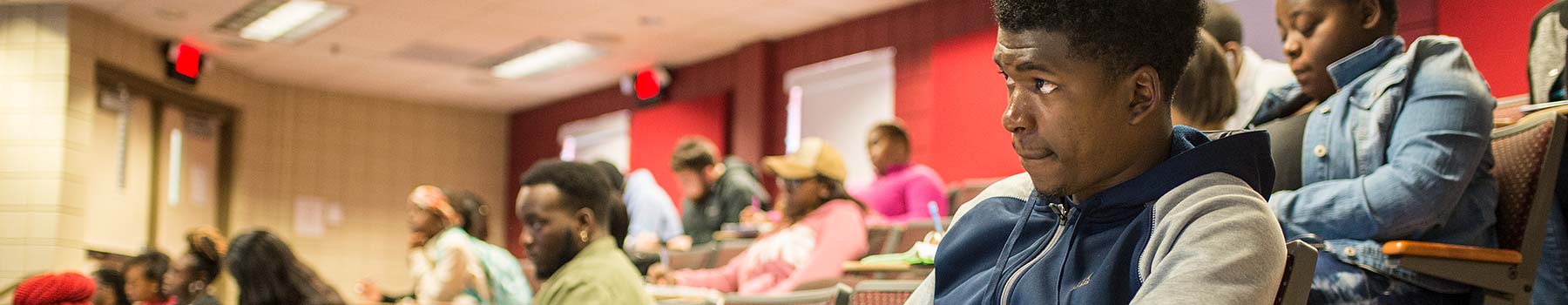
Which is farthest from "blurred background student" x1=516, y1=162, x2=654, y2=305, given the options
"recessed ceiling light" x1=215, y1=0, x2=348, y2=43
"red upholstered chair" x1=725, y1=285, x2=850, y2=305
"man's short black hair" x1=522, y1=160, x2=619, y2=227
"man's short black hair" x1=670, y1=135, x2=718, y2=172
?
"recessed ceiling light" x1=215, y1=0, x2=348, y2=43

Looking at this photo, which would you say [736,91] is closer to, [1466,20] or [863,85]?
[863,85]

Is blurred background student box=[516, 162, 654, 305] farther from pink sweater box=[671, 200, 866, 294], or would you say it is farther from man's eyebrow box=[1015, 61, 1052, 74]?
man's eyebrow box=[1015, 61, 1052, 74]

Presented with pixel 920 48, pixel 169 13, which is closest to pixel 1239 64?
pixel 920 48

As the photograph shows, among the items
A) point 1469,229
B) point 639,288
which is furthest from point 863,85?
point 1469,229

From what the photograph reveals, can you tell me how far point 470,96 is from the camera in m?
13.3

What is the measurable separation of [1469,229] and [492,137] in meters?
13.2

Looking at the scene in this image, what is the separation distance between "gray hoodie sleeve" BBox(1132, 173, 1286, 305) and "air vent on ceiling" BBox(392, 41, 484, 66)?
979 centimetres

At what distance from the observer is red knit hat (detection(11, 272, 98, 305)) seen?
405 centimetres

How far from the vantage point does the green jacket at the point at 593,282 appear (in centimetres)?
270

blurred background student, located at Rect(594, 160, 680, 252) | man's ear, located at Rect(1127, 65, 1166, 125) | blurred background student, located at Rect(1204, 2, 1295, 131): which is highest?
blurred background student, located at Rect(1204, 2, 1295, 131)

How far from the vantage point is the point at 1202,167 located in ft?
3.72

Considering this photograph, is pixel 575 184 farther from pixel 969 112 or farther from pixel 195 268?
pixel 969 112

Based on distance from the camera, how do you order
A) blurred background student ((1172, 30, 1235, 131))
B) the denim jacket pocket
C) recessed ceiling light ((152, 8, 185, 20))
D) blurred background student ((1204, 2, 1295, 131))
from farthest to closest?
recessed ceiling light ((152, 8, 185, 20)) → blurred background student ((1204, 2, 1295, 131)) → blurred background student ((1172, 30, 1235, 131)) → the denim jacket pocket

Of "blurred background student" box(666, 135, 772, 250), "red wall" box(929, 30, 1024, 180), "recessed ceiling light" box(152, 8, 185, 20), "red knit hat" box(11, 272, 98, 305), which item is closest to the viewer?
"red knit hat" box(11, 272, 98, 305)
